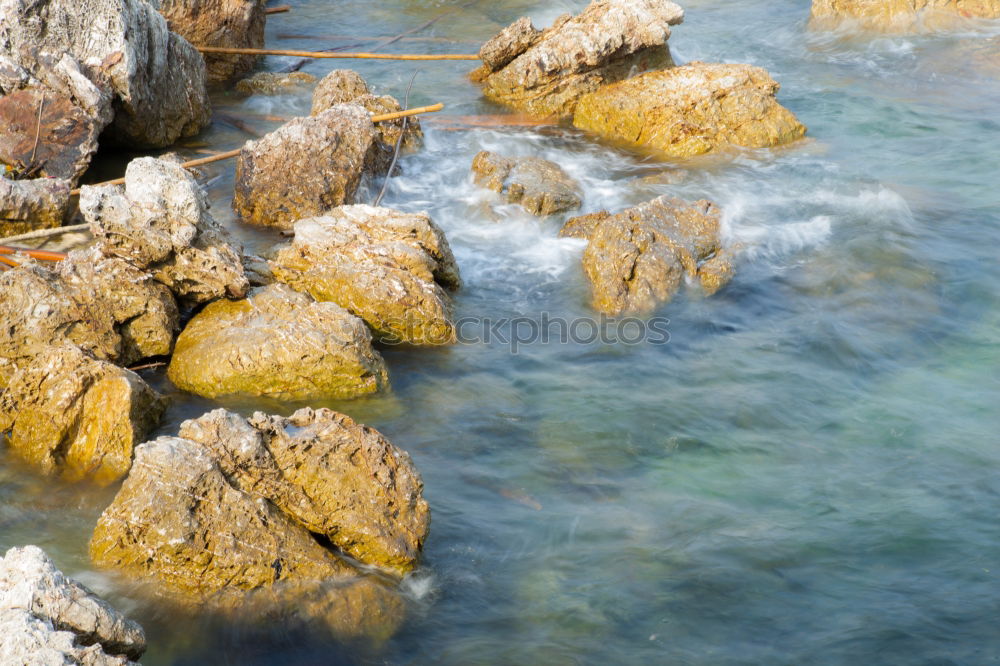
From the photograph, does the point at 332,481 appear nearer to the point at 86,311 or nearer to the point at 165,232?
the point at 86,311

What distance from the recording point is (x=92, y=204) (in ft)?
19.8

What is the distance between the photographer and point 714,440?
19.3 ft

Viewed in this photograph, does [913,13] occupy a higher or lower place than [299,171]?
higher

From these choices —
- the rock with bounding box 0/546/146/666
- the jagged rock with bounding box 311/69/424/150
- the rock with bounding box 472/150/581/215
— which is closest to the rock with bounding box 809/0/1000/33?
the rock with bounding box 472/150/581/215

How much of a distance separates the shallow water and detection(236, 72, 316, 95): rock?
175 cm

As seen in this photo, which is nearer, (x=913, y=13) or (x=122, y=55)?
(x=122, y=55)

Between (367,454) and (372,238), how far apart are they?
285 centimetres

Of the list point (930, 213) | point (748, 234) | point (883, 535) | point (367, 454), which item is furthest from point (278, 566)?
point (930, 213)

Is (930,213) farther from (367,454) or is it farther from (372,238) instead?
(367,454)

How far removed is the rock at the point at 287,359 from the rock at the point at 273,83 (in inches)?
256

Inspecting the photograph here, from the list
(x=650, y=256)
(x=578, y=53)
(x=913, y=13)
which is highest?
(x=913, y=13)

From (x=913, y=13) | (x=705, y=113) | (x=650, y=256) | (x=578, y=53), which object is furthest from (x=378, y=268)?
(x=913, y=13)

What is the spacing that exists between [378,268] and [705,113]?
5083 millimetres

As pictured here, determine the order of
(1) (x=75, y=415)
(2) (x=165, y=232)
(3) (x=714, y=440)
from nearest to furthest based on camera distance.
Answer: (1) (x=75, y=415) < (3) (x=714, y=440) < (2) (x=165, y=232)
